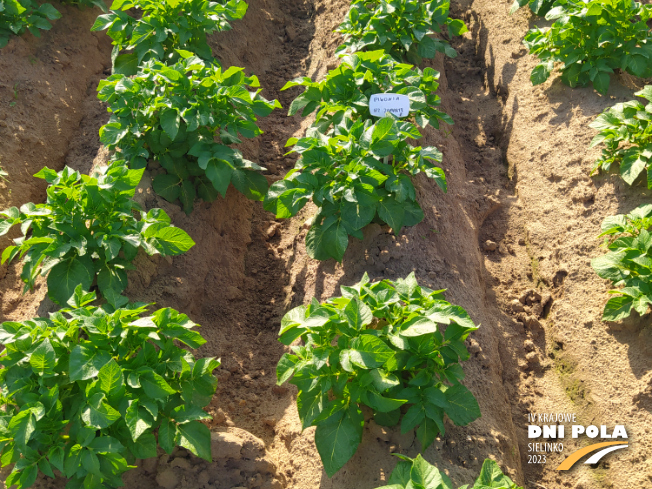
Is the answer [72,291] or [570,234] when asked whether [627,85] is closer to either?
[570,234]

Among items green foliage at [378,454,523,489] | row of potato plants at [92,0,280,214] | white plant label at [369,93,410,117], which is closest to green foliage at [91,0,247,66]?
row of potato plants at [92,0,280,214]

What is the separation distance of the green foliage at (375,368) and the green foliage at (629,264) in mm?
967

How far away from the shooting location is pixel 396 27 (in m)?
3.96

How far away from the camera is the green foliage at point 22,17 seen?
403 centimetres

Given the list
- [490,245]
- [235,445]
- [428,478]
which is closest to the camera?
[428,478]

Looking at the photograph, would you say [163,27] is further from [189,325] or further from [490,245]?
[490,245]

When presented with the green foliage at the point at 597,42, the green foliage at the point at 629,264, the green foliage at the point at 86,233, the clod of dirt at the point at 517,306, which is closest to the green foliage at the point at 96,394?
the green foliage at the point at 86,233

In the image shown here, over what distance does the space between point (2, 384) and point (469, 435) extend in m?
2.01

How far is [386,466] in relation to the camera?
2.31m

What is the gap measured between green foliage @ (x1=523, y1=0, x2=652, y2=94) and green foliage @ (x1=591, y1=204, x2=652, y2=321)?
1.26 meters

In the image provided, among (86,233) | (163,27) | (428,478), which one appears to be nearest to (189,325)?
(86,233)

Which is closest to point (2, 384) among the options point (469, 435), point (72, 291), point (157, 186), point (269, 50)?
point (72, 291)

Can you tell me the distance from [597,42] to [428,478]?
3167mm

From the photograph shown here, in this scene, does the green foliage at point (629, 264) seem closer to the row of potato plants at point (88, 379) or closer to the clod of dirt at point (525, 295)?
the clod of dirt at point (525, 295)
